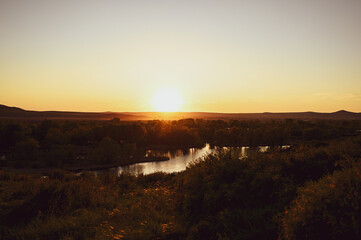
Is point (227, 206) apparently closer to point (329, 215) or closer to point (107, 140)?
point (329, 215)

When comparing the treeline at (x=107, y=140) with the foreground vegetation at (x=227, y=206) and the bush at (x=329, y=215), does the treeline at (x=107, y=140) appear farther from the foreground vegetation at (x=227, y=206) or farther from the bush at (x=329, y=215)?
the bush at (x=329, y=215)

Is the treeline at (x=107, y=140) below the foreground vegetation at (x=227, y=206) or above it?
below

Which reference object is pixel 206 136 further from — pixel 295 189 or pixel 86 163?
pixel 295 189

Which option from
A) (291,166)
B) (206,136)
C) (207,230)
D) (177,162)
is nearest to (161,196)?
(207,230)

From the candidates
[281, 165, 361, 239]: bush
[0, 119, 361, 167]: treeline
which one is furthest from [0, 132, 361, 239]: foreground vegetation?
[0, 119, 361, 167]: treeline

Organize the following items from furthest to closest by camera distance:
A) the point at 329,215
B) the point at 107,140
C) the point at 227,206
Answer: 1. the point at 107,140
2. the point at 227,206
3. the point at 329,215

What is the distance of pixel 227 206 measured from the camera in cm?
860

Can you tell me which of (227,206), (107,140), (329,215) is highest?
(329,215)

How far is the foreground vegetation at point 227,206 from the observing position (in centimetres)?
603

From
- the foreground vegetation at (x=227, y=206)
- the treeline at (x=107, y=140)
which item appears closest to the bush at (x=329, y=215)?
the foreground vegetation at (x=227, y=206)

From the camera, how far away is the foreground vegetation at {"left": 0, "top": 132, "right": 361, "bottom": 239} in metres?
6.03

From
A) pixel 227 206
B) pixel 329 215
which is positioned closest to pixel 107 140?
pixel 227 206

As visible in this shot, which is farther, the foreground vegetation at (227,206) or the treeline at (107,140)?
the treeline at (107,140)

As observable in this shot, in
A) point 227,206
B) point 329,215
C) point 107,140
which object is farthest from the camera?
point 107,140
